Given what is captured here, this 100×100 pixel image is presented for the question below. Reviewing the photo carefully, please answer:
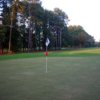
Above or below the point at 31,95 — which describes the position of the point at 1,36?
above

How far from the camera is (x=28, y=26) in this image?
194ft

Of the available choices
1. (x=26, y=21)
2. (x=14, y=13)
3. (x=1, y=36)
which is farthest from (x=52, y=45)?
(x=1, y=36)

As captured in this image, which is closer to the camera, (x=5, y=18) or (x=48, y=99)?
(x=48, y=99)

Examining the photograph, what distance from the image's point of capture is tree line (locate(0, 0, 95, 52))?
48906 millimetres

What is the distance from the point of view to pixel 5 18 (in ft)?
163

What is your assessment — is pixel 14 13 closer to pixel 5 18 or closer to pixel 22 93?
pixel 5 18

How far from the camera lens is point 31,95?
689 centimetres

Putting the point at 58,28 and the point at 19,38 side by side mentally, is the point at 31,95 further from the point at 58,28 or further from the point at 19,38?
the point at 58,28

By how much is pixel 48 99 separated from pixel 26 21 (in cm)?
5386

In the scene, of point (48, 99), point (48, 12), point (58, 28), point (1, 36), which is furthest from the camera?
point (58, 28)

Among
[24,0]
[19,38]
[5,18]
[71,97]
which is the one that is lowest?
[71,97]

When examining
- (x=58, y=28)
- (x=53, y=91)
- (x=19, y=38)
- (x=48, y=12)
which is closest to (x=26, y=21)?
(x=19, y=38)

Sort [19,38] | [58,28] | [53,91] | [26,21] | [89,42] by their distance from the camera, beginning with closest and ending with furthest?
[53,91], [19,38], [26,21], [58,28], [89,42]

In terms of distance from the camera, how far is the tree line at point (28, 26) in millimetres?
48906
